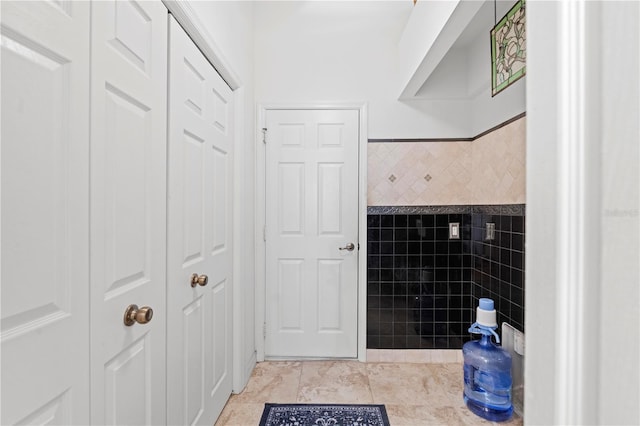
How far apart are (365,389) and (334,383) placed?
0.21 metres

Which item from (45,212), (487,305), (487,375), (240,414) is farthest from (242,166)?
(487,375)

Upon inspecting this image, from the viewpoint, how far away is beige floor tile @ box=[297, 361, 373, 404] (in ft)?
6.17

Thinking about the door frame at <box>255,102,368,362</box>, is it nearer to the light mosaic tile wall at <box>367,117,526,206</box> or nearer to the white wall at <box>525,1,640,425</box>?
the light mosaic tile wall at <box>367,117,526,206</box>

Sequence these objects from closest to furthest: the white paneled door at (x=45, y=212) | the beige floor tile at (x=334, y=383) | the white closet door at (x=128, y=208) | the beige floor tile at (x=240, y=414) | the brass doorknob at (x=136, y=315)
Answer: the white paneled door at (x=45, y=212)
the white closet door at (x=128, y=208)
the brass doorknob at (x=136, y=315)
the beige floor tile at (x=240, y=414)
the beige floor tile at (x=334, y=383)

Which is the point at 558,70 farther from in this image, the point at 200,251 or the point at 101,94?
the point at 200,251

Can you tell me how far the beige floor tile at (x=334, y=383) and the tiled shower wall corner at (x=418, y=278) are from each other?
265 millimetres

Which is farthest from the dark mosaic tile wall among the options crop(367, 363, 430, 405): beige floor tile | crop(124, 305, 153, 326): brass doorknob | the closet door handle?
crop(124, 305, 153, 326): brass doorknob

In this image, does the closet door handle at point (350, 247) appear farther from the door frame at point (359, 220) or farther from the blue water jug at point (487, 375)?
the blue water jug at point (487, 375)

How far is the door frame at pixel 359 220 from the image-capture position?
232 cm

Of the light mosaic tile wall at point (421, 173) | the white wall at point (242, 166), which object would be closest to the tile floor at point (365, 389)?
Result: the white wall at point (242, 166)

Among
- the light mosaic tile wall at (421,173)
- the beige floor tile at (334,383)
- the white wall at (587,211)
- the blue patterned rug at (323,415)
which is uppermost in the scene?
the light mosaic tile wall at (421,173)

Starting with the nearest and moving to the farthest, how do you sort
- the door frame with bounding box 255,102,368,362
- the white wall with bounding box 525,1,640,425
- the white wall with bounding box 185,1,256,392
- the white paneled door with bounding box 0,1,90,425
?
the white wall with bounding box 525,1,640,425 < the white paneled door with bounding box 0,1,90,425 < the white wall with bounding box 185,1,256,392 < the door frame with bounding box 255,102,368,362

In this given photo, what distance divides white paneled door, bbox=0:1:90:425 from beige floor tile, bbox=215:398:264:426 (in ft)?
3.62

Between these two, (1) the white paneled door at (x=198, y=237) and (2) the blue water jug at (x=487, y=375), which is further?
(2) the blue water jug at (x=487, y=375)
